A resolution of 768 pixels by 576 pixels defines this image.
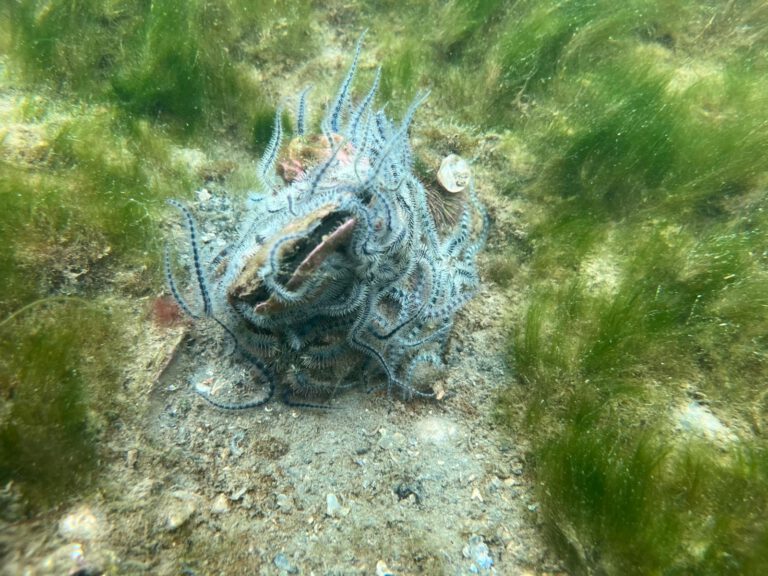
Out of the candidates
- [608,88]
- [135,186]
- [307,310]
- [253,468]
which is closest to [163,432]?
[253,468]

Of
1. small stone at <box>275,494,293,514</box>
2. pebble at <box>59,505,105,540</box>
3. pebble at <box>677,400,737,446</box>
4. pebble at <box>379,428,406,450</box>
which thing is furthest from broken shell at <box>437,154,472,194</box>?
pebble at <box>59,505,105,540</box>

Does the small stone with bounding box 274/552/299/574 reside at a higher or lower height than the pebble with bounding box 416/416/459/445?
lower

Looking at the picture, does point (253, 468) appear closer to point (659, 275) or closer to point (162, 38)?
point (659, 275)

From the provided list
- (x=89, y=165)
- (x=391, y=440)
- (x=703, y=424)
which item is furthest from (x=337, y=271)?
(x=703, y=424)

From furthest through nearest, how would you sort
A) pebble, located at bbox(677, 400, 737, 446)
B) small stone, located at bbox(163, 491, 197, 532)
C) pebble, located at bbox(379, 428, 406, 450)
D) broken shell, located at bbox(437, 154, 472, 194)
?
1. broken shell, located at bbox(437, 154, 472, 194)
2. pebble, located at bbox(379, 428, 406, 450)
3. pebble, located at bbox(677, 400, 737, 446)
4. small stone, located at bbox(163, 491, 197, 532)

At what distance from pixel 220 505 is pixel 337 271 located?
1.63 meters

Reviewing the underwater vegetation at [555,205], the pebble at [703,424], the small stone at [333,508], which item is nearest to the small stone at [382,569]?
the small stone at [333,508]

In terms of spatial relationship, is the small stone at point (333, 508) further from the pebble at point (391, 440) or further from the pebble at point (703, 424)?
the pebble at point (703, 424)

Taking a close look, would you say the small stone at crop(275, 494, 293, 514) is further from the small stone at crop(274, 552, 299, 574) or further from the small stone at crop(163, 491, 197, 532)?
the small stone at crop(163, 491, 197, 532)

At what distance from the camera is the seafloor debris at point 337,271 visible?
249 centimetres

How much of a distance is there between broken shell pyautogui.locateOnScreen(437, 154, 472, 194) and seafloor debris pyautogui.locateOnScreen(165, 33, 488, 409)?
1.50 ft

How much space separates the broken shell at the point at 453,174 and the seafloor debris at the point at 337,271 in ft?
1.50

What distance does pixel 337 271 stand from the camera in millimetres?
2566

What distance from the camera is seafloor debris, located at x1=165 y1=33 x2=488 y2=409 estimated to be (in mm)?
2492
